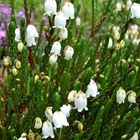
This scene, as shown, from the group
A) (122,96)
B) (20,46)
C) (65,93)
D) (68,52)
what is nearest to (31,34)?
(20,46)

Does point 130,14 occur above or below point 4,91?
above


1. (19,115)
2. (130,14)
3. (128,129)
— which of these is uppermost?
(130,14)

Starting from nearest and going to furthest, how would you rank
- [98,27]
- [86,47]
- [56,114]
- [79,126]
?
[56,114] < [79,126] < [86,47] < [98,27]

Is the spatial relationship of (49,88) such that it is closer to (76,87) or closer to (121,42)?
(76,87)

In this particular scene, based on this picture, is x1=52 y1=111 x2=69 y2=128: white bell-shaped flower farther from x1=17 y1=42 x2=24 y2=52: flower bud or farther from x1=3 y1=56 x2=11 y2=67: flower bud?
x1=3 y1=56 x2=11 y2=67: flower bud

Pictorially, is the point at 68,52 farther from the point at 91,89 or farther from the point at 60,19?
the point at 91,89

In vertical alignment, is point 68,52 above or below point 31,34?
below

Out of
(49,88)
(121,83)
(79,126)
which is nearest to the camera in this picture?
(79,126)

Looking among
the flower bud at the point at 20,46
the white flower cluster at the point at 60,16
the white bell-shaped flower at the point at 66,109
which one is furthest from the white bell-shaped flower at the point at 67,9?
the white bell-shaped flower at the point at 66,109

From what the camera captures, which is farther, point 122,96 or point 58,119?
point 122,96

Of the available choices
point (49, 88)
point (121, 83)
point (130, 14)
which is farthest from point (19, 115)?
point (130, 14)

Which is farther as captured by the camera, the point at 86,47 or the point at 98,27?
the point at 98,27
